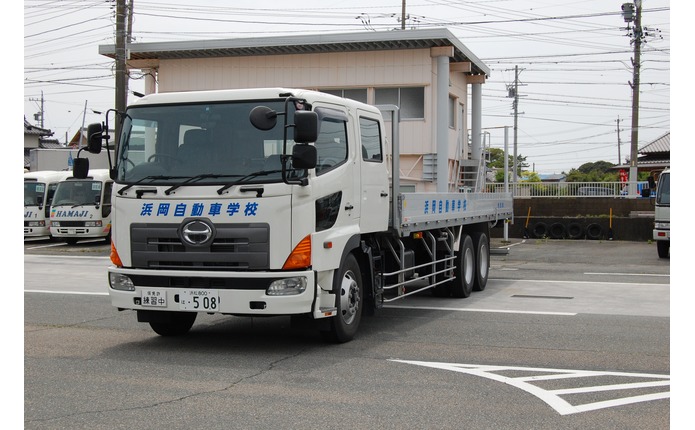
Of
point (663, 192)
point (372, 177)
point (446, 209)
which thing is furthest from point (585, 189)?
point (372, 177)

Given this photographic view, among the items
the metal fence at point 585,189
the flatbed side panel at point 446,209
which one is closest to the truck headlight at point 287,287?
the flatbed side panel at point 446,209

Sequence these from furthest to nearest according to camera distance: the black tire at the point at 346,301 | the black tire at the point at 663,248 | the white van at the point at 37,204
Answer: the white van at the point at 37,204 → the black tire at the point at 663,248 → the black tire at the point at 346,301

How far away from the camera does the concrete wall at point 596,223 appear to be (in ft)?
99.5

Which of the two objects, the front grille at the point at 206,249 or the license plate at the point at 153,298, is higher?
the front grille at the point at 206,249

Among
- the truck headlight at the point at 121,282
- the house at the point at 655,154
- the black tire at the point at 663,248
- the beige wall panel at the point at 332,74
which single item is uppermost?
the beige wall panel at the point at 332,74

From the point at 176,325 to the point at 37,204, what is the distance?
21336mm

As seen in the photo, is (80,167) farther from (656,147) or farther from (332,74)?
(656,147)

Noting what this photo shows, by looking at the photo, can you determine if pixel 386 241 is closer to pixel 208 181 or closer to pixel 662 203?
pixel 208 181

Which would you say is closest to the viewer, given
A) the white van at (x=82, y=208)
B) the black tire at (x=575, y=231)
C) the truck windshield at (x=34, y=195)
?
the white van at (x=82, y=208)

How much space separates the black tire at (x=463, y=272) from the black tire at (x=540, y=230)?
713 inches

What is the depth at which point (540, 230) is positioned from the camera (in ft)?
103

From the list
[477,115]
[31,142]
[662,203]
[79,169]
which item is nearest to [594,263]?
[662,203]

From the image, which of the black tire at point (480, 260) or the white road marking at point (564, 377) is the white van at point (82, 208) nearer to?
the black tire at point (480, 260)

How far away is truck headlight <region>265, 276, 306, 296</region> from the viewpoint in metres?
8.19
